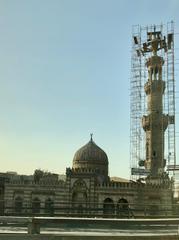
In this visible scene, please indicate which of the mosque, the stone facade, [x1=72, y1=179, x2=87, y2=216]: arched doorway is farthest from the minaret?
[x1=72, y1=179, x2=87, y2=216]: arched doorway

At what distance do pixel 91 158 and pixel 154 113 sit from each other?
457 inches

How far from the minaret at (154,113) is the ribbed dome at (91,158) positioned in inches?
339

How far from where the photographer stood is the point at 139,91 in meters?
47.3

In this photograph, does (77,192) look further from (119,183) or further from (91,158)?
(91,158)

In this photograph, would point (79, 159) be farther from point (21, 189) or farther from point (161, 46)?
point (161, 46)

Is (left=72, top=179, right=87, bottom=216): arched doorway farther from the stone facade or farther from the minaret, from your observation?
the minaret

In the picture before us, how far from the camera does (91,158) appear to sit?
59.1 m

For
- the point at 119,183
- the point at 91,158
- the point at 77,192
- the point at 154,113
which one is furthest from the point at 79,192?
the point at 154,113

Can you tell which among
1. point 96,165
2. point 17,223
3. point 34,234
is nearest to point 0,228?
point 17,223

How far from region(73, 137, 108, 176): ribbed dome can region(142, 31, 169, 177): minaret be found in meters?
8.60

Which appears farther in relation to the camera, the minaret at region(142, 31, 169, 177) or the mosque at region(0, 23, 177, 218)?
the minaret at region(142, 31, 169, 177)

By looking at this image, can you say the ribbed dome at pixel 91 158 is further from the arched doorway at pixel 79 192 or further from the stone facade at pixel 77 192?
the arched doorway at pixel 79 192

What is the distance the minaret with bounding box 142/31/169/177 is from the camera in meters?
51.6

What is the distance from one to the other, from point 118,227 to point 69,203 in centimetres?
4118
